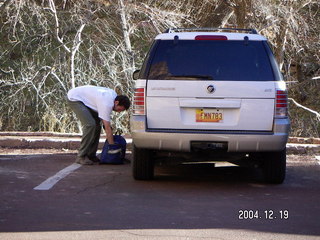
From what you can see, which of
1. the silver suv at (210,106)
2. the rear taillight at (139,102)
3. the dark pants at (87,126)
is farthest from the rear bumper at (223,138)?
the dark pants at (87,126)

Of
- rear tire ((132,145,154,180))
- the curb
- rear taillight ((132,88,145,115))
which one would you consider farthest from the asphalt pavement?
the curb

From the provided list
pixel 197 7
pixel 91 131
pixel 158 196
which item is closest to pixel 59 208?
pixel 158 196

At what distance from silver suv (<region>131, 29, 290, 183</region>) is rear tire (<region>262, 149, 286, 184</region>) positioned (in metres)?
0.30

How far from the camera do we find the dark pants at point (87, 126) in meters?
10.9

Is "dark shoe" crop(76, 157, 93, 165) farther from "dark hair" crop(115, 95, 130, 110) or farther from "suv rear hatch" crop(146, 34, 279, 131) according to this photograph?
"suv rear hatch" crop(146, 34, 279, 131)

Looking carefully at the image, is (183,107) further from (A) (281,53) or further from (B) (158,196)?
(A) (281,53)

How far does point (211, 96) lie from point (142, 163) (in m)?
1.31

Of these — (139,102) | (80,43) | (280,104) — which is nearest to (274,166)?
(280,104)

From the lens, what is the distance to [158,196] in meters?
8.08

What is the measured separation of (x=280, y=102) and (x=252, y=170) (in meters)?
2.52

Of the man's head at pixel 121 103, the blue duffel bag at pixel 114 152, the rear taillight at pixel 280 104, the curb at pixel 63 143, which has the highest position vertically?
the rear taillight at pixel 280 104

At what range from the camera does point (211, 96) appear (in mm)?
8547

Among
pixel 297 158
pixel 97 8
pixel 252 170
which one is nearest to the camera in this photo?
pixel 252 170

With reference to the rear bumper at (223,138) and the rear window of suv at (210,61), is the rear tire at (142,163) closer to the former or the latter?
the rear bumper at (223,138)
